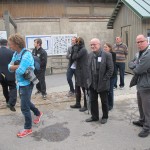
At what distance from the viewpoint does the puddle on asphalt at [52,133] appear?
454 cm

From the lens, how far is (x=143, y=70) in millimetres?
4219

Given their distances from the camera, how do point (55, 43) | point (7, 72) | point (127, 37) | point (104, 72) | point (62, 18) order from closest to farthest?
point (104, 72), point (7, 72), point (127, 37), point (55, 43), point (62, 18)

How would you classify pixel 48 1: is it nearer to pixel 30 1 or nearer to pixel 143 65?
pixel 30 1

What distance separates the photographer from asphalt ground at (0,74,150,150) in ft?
13.9

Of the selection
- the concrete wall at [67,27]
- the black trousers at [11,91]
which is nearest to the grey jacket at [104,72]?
the black trousers at [11,91]

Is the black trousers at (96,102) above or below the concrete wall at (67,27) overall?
below

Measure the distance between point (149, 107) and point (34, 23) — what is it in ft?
31.2

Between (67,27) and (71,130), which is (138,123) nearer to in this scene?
(71,130)

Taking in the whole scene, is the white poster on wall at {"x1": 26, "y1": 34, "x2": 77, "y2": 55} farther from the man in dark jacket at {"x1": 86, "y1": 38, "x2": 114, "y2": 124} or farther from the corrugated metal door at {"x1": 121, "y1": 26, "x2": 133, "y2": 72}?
the man in dark jacket at {"x1": 86, "y1": 38, "x2": 114, "y2": 124}

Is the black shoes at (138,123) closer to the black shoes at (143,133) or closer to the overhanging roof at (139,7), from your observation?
the black shoes at (143,133)

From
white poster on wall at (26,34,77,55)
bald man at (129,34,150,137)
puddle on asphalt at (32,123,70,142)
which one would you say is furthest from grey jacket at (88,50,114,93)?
white poster on wall at (26,34,77,55)

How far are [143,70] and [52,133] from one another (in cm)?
204

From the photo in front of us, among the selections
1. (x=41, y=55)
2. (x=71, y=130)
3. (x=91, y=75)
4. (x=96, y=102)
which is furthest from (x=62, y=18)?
(x=71, y=130)

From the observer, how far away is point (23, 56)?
14.5 ft
